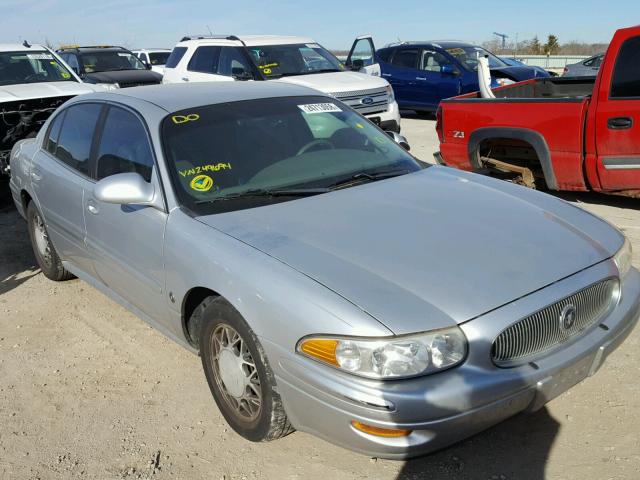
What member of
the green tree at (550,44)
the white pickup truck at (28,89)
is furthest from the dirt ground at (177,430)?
the green tree at (550,44)

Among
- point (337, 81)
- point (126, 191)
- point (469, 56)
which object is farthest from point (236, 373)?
point (469, 56)

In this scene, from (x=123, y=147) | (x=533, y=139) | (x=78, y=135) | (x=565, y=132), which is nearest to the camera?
(x=123, y=147)

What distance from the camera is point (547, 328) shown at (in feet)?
8.47

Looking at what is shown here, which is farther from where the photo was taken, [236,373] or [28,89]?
[28,89]

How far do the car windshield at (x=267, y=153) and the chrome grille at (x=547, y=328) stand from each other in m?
1.40

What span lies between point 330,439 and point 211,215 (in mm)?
1272

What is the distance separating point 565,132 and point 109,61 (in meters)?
11.4

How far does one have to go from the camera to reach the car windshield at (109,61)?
47.1ft

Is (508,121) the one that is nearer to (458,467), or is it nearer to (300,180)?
(300,180)

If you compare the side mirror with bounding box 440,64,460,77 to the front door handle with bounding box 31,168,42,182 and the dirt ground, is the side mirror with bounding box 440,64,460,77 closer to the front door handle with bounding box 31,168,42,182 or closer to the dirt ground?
the front door handle with bounding box 31,168,42,182

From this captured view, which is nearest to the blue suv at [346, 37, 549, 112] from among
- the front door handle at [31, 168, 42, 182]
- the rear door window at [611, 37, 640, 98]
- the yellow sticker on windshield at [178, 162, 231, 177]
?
the rear door window at [611, 37, 640, 98]

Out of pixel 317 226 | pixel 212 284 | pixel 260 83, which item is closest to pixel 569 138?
pixel 260 83

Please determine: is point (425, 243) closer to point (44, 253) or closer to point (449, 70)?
point (44, 253)

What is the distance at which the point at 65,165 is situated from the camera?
4.45 meters
